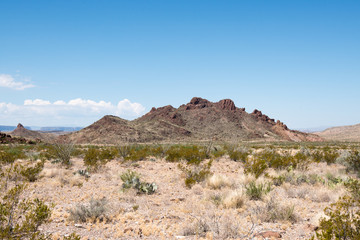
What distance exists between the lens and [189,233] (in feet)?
16.3

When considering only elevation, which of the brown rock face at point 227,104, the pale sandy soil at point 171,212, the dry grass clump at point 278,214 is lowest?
the pale sandy soil at point 171,212

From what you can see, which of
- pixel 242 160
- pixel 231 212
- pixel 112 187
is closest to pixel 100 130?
pixel 242 160

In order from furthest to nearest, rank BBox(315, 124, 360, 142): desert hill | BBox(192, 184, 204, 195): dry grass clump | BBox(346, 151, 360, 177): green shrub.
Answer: BBox(315, 124, 360, 142): desert hill < BBox(346, 151, 360, 177): green shrub < BBox(192, 184, 204, 195): dry grass clump

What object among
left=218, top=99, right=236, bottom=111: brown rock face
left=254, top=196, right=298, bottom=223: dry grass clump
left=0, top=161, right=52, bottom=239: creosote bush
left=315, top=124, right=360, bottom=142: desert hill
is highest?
left=218, top=99, right=236, bottom=111: brown rock face

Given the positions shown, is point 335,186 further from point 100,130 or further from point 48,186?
point 100,130

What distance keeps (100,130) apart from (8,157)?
56.2 m

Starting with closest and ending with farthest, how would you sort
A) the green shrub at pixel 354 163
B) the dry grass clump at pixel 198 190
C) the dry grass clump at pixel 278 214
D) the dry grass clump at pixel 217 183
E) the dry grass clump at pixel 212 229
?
the dry grass clump at pixel 212 229
the dry grass clump at pixel 278 214
the dry grass clump at pixel 198 190
the dry grass clump at pixel 217 183
the green shrub at pixel 354 163

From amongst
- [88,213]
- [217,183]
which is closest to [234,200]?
[217,183]

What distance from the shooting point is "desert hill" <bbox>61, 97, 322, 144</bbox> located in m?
67.2

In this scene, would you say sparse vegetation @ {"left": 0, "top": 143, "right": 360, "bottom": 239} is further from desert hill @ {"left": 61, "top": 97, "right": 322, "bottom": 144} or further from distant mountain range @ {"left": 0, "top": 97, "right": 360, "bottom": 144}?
desert hill @ {"left": 61, "top": 97, "right": 322, "bottom": 144}

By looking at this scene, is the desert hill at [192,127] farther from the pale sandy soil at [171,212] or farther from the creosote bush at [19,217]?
the creosote bush at [19,217]

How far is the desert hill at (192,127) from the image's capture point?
67.2 meters

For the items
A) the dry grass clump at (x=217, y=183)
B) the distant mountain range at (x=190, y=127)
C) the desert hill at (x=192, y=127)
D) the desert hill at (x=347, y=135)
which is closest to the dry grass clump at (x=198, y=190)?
the dry grass clump at (x=217, y=183)

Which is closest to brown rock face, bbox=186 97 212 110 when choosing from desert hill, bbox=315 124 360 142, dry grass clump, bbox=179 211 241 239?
desert hill, bbox=315 124 360 142
